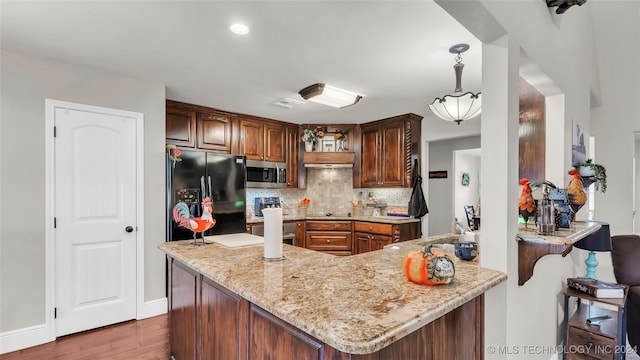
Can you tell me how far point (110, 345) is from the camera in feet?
8.63

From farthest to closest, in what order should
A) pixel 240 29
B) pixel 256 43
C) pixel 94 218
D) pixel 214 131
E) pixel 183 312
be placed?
pixel 214 131 < pixel 94 218 < pixel 256 43 < pixel 240 29 < pixel 183 312

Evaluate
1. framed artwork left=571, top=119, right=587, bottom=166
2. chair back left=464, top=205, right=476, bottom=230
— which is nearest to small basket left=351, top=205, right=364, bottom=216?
chair back left=464, top=205, right=476, bottom=230

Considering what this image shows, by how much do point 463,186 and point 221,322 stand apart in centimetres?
666

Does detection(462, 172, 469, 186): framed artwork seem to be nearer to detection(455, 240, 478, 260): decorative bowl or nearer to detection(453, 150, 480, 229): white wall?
detection(453, 150, 480, 229): white wall

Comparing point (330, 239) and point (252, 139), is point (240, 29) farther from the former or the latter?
point (330, 239)

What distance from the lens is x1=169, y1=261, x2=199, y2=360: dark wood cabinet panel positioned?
1.80 m

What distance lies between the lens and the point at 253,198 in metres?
4.83

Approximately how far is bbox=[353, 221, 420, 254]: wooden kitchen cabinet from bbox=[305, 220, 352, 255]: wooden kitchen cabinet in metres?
0.12

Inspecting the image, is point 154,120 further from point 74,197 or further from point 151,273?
point 151,273

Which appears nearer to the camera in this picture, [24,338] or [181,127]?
[24,338]

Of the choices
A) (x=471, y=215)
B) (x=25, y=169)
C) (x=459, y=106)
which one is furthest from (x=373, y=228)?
(x=25, y=169)

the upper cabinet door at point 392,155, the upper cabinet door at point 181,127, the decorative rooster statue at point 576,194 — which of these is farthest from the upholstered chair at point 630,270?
the upper cabinet door at point 181,127

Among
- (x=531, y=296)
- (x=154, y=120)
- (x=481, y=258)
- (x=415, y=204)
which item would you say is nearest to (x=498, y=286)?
(x=481, y=258)

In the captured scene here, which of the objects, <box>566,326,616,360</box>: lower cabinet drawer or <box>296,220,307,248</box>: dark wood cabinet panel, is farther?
<box>296,220,307,248</box>: dark wood cabinet panel
